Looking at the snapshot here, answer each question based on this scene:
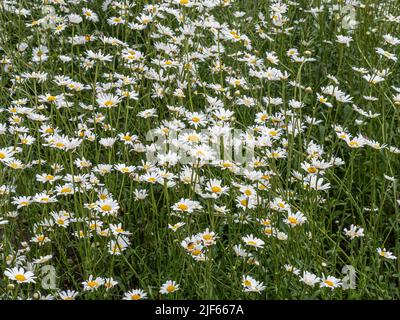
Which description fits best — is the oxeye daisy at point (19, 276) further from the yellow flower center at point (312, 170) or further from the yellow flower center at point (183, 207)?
the yellow flower center at point (312, 170)

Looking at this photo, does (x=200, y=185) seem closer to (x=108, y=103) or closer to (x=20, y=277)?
(x=108, y=103)

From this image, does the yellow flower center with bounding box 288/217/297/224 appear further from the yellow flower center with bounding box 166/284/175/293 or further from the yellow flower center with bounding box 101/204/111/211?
the yellow flower center with bounding box 101/204/111/211

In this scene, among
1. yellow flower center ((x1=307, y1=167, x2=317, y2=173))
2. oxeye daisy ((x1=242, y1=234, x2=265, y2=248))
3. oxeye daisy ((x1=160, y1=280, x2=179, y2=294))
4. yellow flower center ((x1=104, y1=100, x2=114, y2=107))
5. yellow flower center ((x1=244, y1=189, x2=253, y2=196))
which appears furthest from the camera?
yellow flower center ((x1=104, y1=100, x2=114, y2=107))

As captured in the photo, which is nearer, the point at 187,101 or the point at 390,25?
the point at 187,101

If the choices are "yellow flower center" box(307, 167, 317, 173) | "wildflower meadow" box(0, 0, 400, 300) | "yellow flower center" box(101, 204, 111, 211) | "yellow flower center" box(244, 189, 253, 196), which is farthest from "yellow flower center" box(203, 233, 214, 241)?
"yellow flower center" box(307, 167, 317, 173)

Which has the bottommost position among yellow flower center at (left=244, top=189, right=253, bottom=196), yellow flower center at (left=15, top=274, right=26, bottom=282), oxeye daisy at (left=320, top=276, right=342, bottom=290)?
oxeye daisy at (left=320, top=276, right=342, bottom=290)

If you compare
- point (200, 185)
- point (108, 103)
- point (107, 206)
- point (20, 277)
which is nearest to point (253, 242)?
point (200, 185)

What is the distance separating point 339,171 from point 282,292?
1163mm

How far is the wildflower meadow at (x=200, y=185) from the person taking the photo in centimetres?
229

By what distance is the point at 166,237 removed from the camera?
2.63 m

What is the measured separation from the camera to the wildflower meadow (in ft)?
7.53

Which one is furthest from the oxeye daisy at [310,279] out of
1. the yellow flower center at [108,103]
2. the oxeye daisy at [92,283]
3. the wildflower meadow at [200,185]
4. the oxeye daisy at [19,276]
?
the yellow flower center at [108,103]
